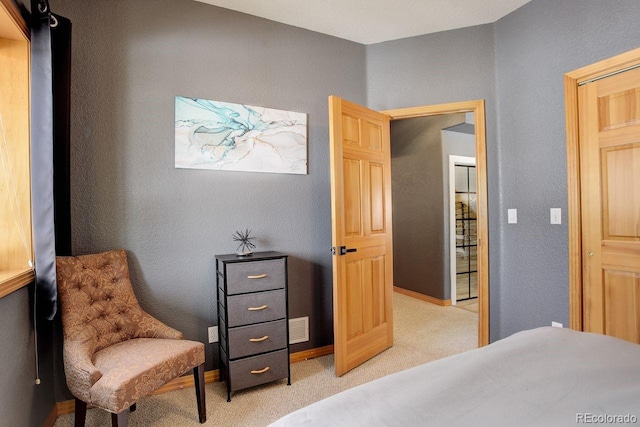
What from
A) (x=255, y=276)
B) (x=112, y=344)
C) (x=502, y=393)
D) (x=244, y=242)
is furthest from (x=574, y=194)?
(x=112, y=344)

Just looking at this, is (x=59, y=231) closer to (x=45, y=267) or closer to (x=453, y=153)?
(x=45, y=267)

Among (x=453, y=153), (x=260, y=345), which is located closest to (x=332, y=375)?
(x=260, y=345)

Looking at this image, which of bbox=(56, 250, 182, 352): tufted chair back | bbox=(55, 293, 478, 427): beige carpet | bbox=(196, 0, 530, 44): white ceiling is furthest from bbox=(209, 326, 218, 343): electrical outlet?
bbox=(196, 0, 530, 44): white ceiling

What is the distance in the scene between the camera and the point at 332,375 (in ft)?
8.55

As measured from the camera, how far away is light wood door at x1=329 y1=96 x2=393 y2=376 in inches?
101

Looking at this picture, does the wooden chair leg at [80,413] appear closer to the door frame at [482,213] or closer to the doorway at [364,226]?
the doorway at [364,226]

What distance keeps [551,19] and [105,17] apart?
124 inches

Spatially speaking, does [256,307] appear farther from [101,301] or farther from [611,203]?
[611,203]

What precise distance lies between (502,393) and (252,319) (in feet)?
5.61

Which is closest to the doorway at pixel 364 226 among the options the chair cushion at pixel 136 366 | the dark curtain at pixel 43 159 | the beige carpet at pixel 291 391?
the beige carpet at pixel 291 391

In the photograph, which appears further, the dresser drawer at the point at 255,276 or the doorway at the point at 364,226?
the doorway at the point at 364,226

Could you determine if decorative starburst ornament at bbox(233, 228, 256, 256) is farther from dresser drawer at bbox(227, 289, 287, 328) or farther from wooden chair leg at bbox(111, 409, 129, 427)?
wooden chair leg at bbox(111, 409, 129, 427)

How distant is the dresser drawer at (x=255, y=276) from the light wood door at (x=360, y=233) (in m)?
0.43

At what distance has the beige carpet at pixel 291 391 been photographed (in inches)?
80.6
